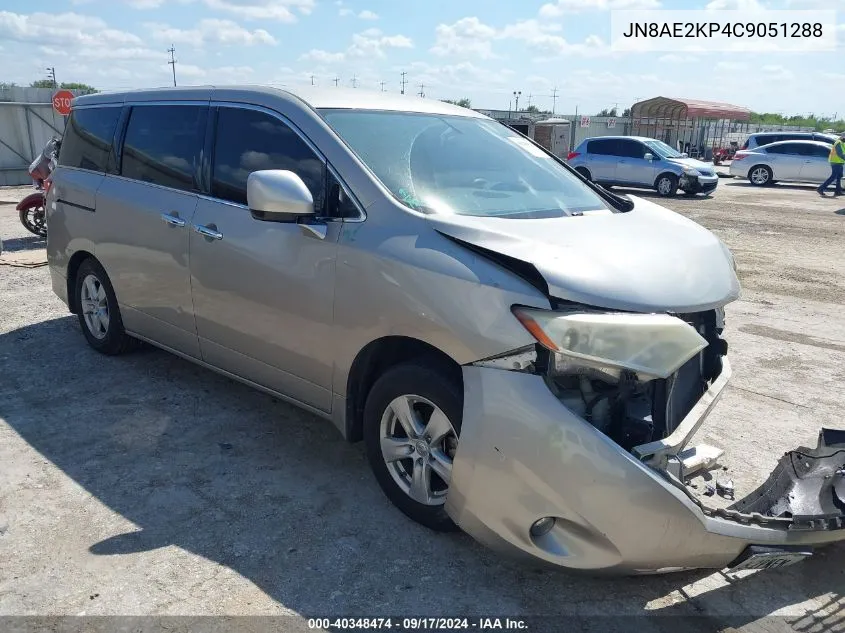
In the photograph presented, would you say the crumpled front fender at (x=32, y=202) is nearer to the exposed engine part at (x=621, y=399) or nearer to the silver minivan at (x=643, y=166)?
the exposed engine part at (x=621, y=399)

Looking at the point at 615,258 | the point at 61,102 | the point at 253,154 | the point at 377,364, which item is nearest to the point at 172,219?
the point at 253,154

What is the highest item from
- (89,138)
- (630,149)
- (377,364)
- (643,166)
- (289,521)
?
(630,149)

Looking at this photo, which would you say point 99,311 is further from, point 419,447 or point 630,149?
point 630,149

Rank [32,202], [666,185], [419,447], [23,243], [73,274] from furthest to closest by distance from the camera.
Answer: [666,185]
[23,243]
[32,202]
[73,274]
[419,447]

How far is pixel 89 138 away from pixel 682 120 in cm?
3502

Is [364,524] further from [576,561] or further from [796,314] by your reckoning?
[796,314]

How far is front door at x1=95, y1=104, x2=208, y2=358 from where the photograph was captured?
416 cm

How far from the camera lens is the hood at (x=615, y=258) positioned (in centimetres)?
262

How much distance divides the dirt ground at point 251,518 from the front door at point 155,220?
551 mm

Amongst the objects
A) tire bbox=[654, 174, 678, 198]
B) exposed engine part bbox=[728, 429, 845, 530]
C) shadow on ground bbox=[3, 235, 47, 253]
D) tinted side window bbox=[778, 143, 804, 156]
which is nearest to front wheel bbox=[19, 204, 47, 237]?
shadow on ground bbox=[3, 235, 47, 253]

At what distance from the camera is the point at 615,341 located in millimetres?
2514

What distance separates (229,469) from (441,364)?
4.90ft

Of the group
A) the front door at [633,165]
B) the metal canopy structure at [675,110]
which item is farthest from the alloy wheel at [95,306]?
the metal canopy structure at [675,110]

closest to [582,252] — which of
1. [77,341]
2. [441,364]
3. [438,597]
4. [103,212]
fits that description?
[441,364]
